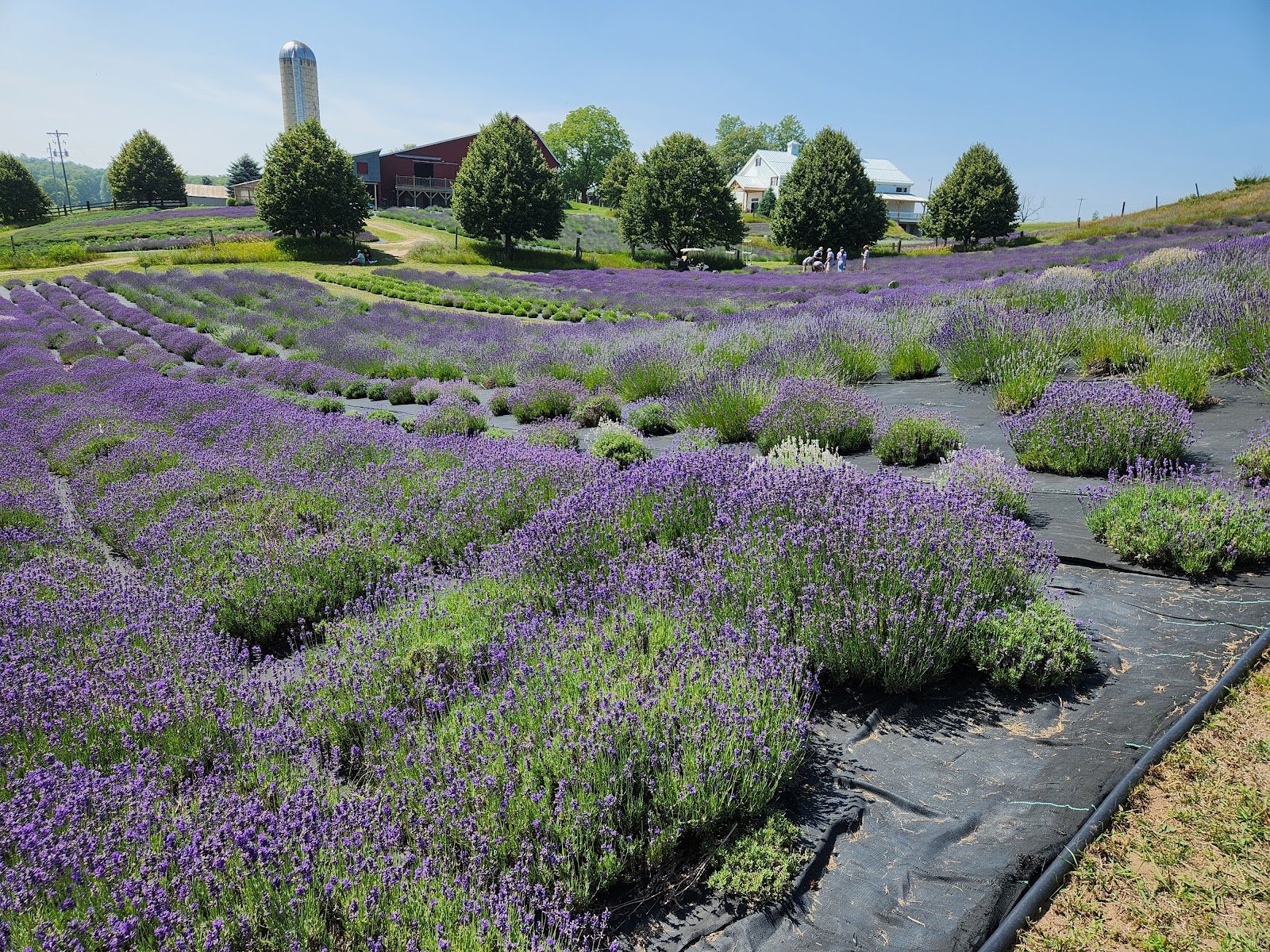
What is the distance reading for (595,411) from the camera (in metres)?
9.95

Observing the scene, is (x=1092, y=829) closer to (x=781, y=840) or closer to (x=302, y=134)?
(x=781, y=840)

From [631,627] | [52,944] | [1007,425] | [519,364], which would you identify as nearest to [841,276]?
[519,364]

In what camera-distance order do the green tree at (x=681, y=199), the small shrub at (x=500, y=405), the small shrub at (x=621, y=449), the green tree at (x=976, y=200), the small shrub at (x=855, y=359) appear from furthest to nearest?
the green tree at (x=976, y=200), the green tree at (x=681, y=199), the small shrub at (x=500, y=405), the small shrub at (x=855, y=359), the small shrub at (x=621, y=449)

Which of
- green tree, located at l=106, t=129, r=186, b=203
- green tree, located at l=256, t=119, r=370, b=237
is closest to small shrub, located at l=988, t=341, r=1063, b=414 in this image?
green tree, located at l=256, t=119, r=370, b=237

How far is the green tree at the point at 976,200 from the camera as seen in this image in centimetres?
4841

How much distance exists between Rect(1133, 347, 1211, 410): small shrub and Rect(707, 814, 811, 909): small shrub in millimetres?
6751

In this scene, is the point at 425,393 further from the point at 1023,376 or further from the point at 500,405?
the point at 1023,376

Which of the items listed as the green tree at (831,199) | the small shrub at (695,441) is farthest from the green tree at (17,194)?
the small shrub at (695,441)

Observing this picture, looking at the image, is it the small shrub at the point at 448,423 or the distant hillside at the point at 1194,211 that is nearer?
the small shrub at the point at 448,423

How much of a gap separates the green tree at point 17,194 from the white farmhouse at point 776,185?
68.8m

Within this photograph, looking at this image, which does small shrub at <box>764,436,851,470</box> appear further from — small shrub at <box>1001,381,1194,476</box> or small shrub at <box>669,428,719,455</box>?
small shrub at <box>1001,381,1194,476</box>

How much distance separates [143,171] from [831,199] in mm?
67328

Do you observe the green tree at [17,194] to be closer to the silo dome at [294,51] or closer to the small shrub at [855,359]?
the silo dome at [294,51]

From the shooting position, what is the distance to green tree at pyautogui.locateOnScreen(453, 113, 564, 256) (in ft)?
137
